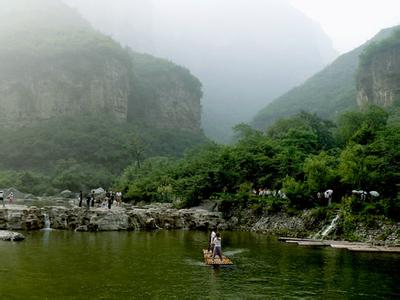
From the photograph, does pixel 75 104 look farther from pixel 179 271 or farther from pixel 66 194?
pixel 179 271

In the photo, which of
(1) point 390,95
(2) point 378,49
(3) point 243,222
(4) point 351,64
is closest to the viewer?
(3) point 243,222

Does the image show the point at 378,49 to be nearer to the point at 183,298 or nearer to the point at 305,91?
the point at 305,91

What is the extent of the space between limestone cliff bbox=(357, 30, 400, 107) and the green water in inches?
3339

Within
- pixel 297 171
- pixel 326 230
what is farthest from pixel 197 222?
pixel 326 230

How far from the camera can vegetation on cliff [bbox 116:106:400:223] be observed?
38812 mm

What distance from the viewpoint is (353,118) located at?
66812 millimetres

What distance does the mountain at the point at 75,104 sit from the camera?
126 meters

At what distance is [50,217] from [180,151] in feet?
385

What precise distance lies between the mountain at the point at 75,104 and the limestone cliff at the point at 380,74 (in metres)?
55.7

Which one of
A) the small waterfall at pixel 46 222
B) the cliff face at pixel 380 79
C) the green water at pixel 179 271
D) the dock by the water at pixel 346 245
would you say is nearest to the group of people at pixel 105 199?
the small waterfall at pixel 46 222

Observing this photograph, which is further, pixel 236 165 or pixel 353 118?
pixel 353 118

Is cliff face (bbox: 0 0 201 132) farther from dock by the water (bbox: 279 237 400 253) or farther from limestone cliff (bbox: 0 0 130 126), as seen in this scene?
dock by the water (bbox: 279 237 400 253)

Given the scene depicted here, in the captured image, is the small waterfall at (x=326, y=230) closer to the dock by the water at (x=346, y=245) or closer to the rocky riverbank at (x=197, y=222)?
the rocky riverbank at (x=197, y=222)

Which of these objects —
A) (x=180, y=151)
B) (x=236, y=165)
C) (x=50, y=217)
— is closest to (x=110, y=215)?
(x=50, y=217)
